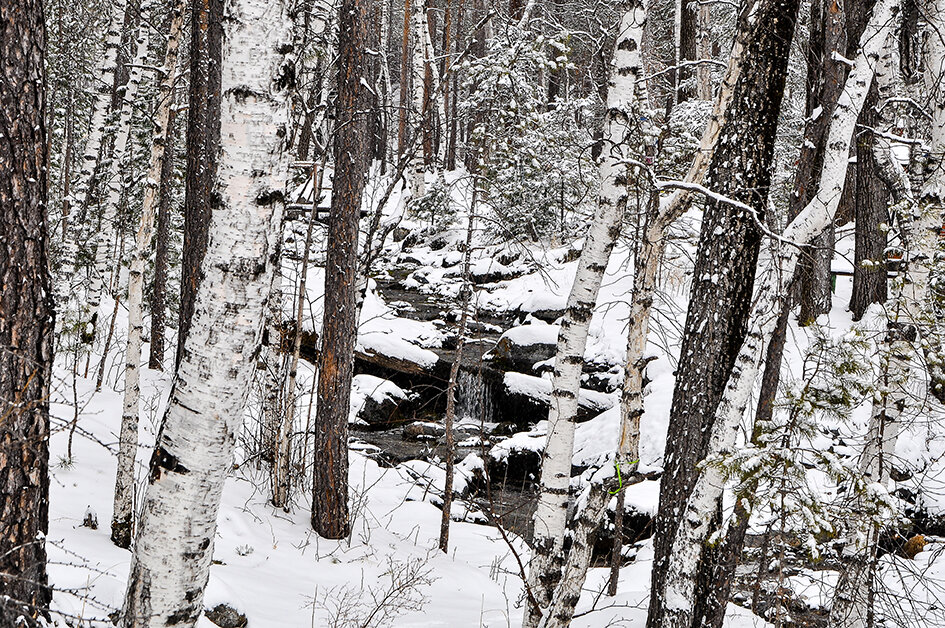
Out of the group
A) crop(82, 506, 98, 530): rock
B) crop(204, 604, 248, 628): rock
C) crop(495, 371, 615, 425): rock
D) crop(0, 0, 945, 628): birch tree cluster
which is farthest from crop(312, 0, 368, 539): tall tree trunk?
crop(495, 371, 615, 425): rock

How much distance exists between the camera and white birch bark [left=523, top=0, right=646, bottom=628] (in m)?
4.40

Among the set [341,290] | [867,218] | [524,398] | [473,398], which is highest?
[867,218]

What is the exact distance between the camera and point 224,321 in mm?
2602

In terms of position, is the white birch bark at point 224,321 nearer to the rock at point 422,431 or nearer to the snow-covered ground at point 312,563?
the snow-covered ground at point 312,563

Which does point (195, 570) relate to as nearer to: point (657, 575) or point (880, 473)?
point (657, 575)

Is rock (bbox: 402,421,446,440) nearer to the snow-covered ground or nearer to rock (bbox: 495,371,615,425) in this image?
rock (bbox: 495,371,615,425)

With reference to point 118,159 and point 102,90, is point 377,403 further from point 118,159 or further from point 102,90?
point 102,90

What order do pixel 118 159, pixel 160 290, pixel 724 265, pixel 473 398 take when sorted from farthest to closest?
pixel 473 398 < pixel 160 290 < pixel 118 159 < pixel 724 265

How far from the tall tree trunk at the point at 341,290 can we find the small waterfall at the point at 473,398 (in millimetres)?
5821

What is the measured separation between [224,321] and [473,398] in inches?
413

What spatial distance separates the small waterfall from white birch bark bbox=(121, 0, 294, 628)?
32.9 ft

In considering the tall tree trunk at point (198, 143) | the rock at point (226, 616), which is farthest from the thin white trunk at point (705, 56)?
the rock at point (226, 616)

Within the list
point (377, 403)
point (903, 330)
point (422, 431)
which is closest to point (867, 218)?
point (903, 330)

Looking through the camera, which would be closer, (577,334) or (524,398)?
(577,334)
